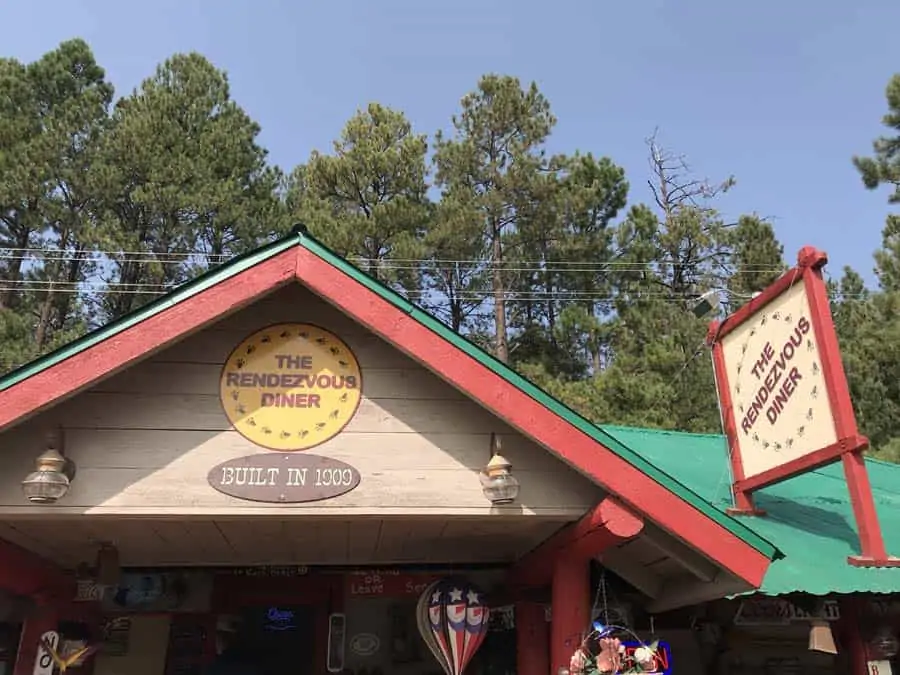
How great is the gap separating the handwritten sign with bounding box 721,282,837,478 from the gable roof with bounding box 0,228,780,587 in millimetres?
1289

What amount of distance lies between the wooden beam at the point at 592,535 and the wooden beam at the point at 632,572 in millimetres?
447

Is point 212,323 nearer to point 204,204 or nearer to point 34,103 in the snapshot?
point 204,204

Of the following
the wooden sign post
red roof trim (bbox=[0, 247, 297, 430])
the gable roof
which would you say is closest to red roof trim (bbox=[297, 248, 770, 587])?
the gable roof

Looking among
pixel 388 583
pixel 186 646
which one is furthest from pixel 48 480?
pixel 186 646

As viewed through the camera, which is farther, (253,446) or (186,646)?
(186,646)

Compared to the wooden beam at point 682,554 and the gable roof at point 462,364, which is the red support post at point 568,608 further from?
the gable roof at point 462,364

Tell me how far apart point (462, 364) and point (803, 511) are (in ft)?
12.5

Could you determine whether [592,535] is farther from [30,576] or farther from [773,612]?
[30,576]

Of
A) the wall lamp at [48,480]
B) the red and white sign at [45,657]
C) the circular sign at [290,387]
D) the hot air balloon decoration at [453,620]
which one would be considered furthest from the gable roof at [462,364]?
the red and white sign at [45,657]

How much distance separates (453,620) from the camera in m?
5.14

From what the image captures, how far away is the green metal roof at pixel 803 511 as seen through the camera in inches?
200

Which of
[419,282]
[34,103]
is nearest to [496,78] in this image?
[419,282]

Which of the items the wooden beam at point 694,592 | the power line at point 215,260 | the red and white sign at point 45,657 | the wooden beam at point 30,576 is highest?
the power line at point 215,260

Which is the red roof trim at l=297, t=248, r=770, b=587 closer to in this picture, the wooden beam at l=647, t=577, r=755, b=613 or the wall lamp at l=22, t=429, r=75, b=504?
the wooden beam at l=647, t=577, r=755, b=613
